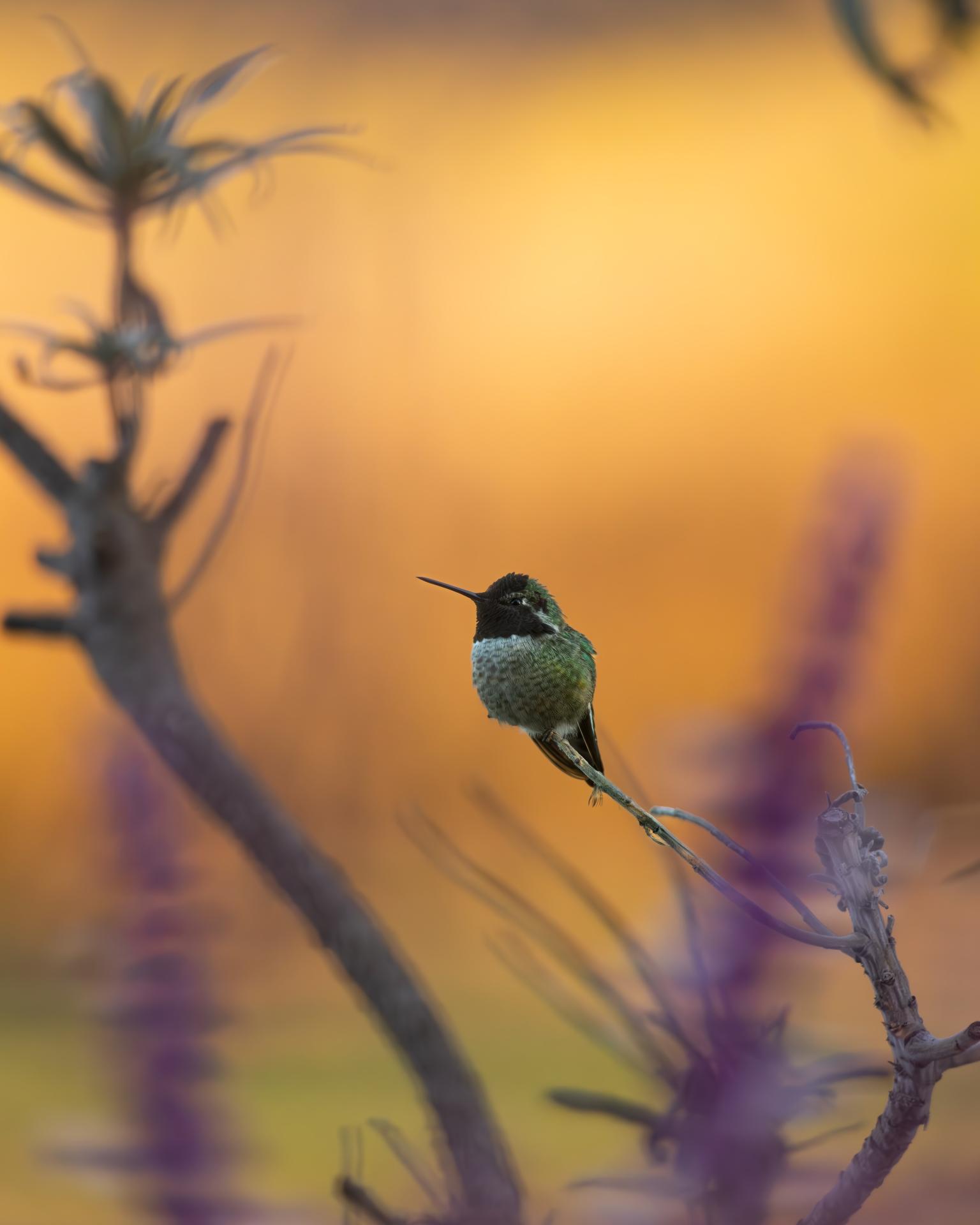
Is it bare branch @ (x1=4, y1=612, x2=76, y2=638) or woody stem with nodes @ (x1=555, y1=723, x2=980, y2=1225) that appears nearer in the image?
woody stem with nodes @ (x1=555, y1=723, x2=980, y2=1225)

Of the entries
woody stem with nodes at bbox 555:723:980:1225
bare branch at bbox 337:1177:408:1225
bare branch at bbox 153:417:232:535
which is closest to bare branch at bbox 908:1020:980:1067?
woody stem with nodes at bbox 555:723:980:1225

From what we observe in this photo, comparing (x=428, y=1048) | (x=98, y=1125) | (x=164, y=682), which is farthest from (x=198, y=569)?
(x=98, y=1125)

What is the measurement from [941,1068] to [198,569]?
229 mm

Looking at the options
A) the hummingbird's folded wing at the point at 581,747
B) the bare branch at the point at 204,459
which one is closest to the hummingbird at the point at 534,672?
the hummingbird's folded wing at the point at 581,747

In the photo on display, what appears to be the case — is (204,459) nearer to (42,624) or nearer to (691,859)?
(42,624)

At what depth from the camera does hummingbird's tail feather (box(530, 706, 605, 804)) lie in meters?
0.18

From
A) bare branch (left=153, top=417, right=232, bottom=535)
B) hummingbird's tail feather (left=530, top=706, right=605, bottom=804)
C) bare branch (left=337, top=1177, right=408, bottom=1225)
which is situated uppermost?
bare branch (left=153, top=417, right=232, bottom=535)

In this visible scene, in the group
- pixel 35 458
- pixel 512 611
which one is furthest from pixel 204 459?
pixel 512 611

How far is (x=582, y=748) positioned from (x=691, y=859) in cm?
3

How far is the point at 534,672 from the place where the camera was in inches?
7.1

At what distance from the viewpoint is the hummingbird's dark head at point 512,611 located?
18cm

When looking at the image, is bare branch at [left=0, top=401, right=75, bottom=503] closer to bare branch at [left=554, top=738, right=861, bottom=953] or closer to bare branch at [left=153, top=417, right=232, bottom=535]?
bare branch at [left=153, top=417, right=232, bottom=535]

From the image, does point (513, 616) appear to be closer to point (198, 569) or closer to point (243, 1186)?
point (198, 569)

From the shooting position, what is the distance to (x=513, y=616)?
18 cm
